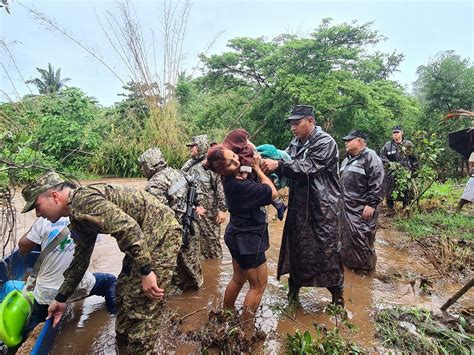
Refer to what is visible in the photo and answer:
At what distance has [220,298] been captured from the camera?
3686 mm

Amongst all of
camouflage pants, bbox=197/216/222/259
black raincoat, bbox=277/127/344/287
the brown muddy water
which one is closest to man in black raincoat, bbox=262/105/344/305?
black raincoat, bbox=277/127/344/287

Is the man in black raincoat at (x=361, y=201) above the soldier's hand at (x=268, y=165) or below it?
below

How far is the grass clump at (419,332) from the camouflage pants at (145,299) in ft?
5.67

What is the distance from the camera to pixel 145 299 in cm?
238

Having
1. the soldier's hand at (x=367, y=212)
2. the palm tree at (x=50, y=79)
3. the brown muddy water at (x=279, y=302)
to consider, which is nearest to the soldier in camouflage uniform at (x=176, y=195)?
the brown muddy water at (x=279, y=302)

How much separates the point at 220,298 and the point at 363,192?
6.81ft

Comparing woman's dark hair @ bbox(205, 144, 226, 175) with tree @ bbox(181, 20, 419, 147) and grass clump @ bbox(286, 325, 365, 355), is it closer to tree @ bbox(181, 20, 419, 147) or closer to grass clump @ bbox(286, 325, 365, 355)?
grass clump @ bbox(286, 325, 365, 355)

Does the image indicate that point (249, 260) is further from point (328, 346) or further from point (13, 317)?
point (13, 317)

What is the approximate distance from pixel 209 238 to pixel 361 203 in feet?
6.51

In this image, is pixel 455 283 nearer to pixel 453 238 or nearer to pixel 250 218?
pixel 453 238

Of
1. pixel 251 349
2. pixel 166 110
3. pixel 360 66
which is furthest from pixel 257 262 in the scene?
pixel 360 66

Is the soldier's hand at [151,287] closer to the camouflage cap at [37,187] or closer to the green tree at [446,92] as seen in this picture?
the camouflage cap at [37,187]

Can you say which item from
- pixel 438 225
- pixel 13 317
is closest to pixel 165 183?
pixel 13 317

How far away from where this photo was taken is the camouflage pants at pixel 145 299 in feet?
7.77
